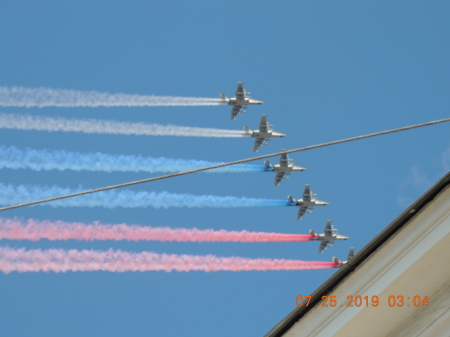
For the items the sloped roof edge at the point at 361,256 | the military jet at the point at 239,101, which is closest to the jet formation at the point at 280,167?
the military jet at the point at 239,101

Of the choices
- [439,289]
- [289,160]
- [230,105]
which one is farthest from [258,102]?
[439,289]

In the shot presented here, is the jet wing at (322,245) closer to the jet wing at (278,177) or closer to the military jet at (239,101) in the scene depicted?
the jet wing at (278,177)

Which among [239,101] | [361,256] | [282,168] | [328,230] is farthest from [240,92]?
[361,256]

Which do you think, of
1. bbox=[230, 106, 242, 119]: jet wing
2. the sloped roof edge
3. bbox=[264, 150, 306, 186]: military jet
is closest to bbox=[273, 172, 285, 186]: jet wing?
bbox=[264, 150, 306, 186]: military jet

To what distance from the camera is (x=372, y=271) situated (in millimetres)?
10273

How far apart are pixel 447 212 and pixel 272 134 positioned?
7330 centimetres

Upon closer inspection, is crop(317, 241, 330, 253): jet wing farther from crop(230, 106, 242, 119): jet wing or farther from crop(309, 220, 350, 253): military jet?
crop(230, 106, 242, 119): jet wing

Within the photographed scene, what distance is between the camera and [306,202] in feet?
293
